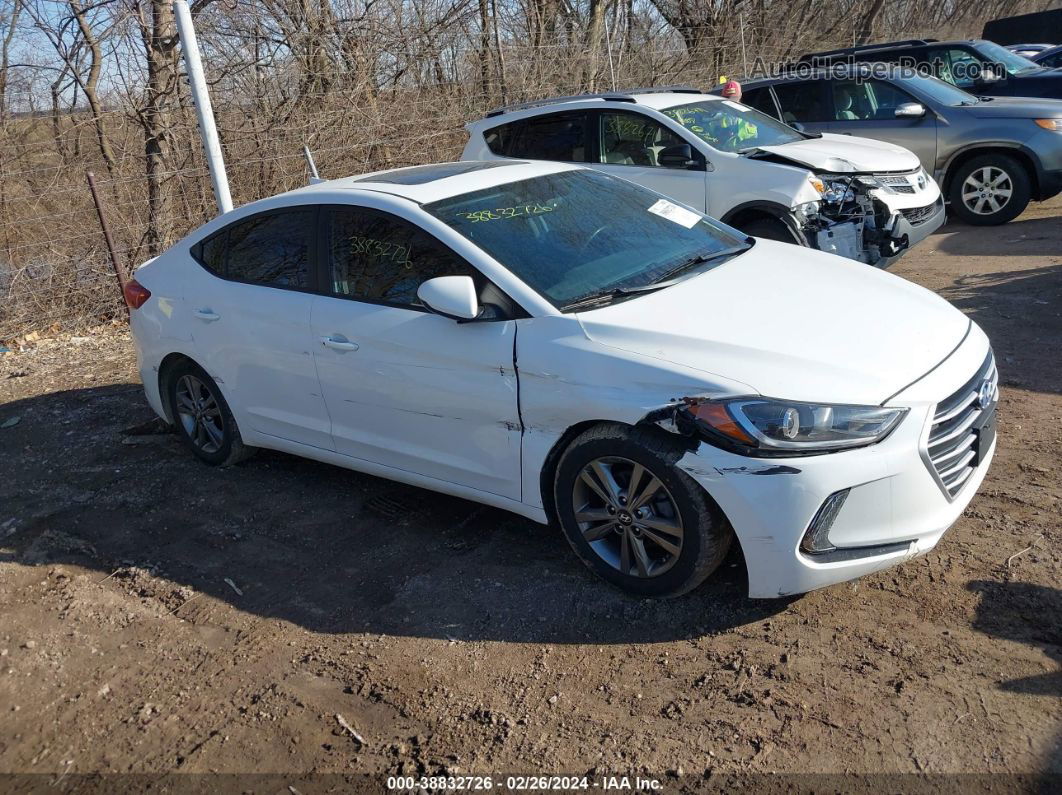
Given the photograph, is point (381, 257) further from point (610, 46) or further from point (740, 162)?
point (610, 46)

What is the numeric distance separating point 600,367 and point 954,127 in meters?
8.19

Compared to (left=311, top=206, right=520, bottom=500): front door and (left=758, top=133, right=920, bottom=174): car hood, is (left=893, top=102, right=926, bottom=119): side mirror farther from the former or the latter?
(left=311, top=206, right=520, bottom=500): front door

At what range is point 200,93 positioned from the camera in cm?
729

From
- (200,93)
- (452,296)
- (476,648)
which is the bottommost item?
(476,648)

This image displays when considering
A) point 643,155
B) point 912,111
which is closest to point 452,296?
point 643,155

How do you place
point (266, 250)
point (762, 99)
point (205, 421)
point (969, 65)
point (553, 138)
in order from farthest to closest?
point (969, 65)
point (762, 99)
point (553, 138)
point (205, 421)
point (266, 250)

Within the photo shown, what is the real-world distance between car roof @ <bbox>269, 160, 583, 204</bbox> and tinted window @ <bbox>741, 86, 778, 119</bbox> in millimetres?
7114

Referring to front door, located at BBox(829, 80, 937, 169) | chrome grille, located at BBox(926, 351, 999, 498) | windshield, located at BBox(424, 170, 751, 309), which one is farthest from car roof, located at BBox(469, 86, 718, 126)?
chrome grille, located at BBox(926, 351, 999, 498)

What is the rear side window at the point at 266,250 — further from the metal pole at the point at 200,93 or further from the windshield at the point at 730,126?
the windshield at the point at 730,126

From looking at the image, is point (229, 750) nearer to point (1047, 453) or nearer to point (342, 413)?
→ point (342, 413)

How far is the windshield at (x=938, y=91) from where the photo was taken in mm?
10391

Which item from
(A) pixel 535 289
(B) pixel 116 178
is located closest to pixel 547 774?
(A) pixel 535 289

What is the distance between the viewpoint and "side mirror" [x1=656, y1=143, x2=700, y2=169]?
8031 millimetres

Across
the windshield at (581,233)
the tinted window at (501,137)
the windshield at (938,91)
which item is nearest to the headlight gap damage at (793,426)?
the windshield at (581,233)
